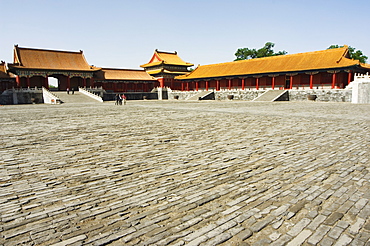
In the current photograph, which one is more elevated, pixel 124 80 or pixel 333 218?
pixel 124 80

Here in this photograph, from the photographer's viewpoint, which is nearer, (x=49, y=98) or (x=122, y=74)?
(x=49, y=98)

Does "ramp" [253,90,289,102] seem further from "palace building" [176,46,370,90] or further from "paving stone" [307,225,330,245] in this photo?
"paving stone" [307,225,330,245]

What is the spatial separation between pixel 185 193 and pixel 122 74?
48.1m

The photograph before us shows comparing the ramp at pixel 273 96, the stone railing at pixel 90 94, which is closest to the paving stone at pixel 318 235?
the ramp at pixel 273 96

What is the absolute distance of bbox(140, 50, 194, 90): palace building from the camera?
50.7 meters

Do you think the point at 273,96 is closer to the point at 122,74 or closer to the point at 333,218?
the point at 122,74

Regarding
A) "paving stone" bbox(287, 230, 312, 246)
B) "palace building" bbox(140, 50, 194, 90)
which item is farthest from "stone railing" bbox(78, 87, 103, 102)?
"paving stone" bbox(287, 230, 312, 246)

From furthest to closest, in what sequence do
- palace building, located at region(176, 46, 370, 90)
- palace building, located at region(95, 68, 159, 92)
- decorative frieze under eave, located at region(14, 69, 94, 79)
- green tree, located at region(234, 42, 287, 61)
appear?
green tree, located at region(234, 42, 287, 61) < palace building, located at region(95, 68, 159, 92) < decorative frieze under eave, located at region(14, 69, 94, 79) < palace building, located at region(176, 46, 370, 90)

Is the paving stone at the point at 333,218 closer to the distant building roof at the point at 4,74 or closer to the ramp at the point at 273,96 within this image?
the ramp at the point at 273,96

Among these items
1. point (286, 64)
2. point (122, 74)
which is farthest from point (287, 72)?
point (122, 74)

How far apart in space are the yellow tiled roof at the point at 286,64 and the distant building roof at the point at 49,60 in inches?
757

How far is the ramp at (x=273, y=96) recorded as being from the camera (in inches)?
1237

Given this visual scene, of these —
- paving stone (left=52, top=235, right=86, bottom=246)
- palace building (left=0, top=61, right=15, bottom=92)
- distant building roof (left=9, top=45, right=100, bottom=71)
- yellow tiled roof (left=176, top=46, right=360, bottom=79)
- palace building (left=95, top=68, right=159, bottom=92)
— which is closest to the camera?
paving stone (left=52, top=235, right=86, bottom=246)

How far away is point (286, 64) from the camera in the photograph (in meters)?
35.3
